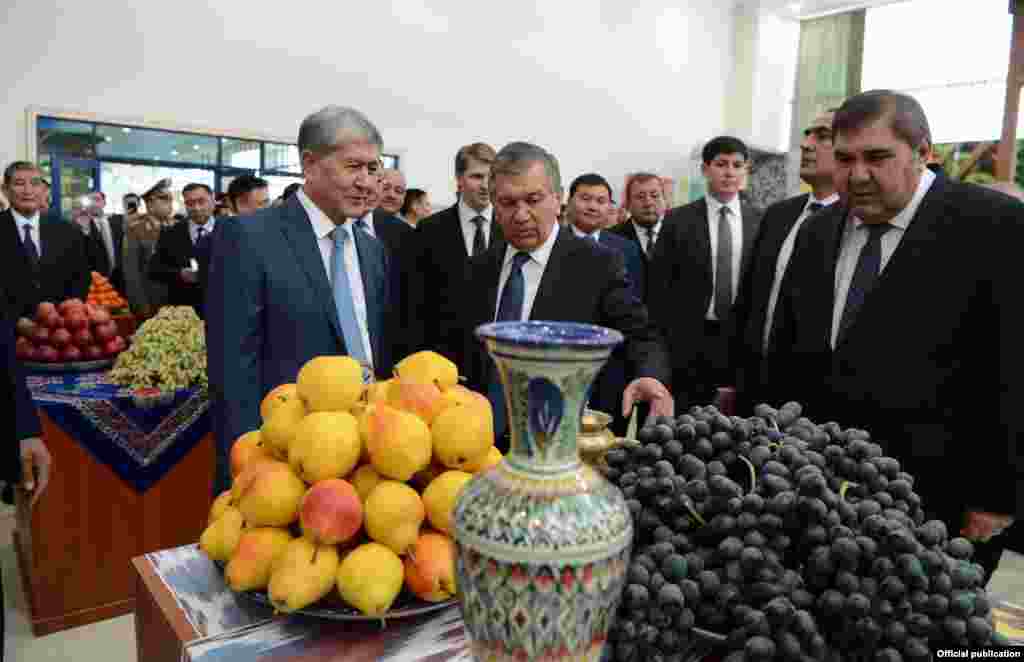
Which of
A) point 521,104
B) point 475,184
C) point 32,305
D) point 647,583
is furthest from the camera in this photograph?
point 521,104

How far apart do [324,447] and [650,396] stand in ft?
2.40

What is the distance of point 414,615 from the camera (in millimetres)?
1008

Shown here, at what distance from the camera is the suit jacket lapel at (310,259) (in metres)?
2.21

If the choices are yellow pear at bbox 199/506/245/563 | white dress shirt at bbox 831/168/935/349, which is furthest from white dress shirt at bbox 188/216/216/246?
yellow pear at bbox 199/506/245/563

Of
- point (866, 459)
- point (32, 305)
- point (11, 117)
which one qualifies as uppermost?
point (11, 117)

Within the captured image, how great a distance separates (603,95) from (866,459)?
37.0 ft

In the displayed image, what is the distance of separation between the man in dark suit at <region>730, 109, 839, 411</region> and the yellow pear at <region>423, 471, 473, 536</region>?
1.98m

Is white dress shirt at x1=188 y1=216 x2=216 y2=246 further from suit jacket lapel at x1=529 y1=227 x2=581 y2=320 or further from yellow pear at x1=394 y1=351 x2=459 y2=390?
yellow pear at x1=394 y1=351 x2=459 y2=390

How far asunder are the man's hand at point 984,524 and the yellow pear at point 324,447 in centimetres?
170

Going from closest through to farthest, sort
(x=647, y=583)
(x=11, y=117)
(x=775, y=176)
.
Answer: (x=647, y=583), (x=11, y=117), (x=775, y=176)

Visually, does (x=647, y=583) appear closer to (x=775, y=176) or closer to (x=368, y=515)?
(x=368, y=515)

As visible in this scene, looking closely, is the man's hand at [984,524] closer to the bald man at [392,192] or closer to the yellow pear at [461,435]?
the yellow pear at [461,435]

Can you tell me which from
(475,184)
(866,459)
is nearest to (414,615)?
(866,459)

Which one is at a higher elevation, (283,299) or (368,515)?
(283,299)
